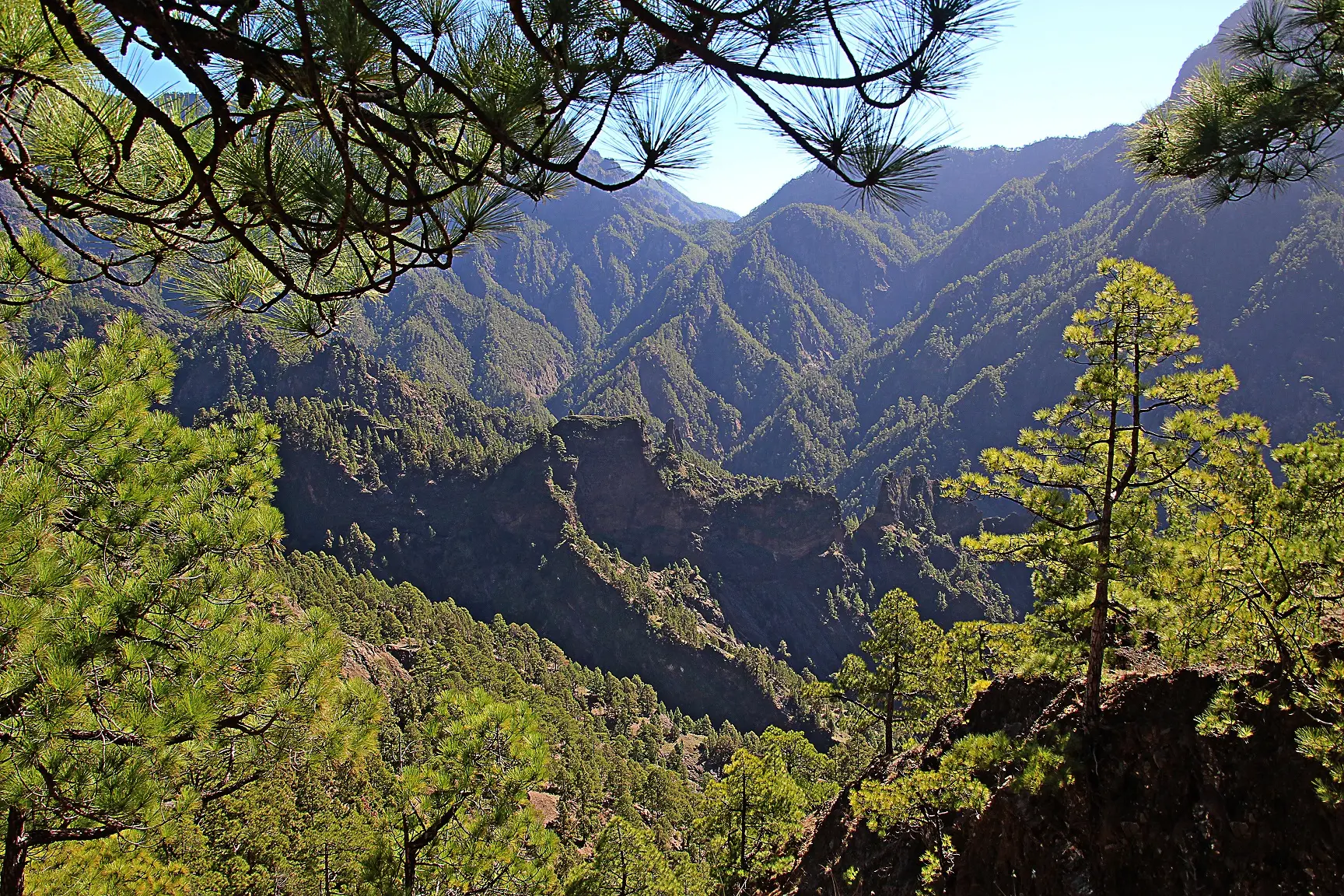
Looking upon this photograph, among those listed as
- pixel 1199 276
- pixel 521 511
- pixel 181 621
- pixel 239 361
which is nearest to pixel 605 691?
pixel 521 511

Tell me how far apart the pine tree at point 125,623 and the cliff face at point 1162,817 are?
229 inches

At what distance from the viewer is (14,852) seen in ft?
12.8

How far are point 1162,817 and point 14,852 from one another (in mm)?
7689

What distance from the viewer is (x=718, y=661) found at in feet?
252

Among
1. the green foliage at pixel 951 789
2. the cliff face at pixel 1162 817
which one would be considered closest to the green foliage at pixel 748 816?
the green foliage at pixel 951 789

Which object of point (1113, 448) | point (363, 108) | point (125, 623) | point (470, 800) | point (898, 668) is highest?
point (363, 108)

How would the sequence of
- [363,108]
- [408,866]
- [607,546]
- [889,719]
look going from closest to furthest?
[363,108]
[408,866]
[889,719]
[607,546]

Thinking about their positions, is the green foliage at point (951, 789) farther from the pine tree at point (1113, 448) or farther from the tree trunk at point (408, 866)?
the tree trunk at point (408, 866)

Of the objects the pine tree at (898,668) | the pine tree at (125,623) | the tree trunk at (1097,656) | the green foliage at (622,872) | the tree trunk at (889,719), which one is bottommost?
the green foliage at (622,872)

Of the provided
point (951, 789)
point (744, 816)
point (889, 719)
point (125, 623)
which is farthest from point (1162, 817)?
point (744, 816)

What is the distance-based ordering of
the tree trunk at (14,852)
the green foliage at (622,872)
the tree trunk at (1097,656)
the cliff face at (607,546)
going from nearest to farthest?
the tree trunk at (14,852) < the tree trunk at (1097,656) < the green foliage at (622,872) < the cliff face at (607,546)

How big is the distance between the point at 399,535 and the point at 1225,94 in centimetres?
9495

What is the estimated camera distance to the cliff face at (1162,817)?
4395mm

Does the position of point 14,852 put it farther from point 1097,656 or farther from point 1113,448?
point 1113,448
